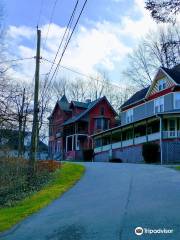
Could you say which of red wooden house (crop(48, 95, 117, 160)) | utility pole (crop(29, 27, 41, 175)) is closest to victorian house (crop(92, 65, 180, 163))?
red wooden house (crop(48, 95, 117, 160))

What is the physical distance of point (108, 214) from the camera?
1073 centimetres

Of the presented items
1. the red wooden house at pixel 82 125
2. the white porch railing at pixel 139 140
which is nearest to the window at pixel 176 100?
the white porch railing at pixel 139 140

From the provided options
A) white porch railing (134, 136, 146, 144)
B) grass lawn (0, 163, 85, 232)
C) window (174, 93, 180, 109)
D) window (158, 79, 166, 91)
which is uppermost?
window (158, 79, 166, 91)

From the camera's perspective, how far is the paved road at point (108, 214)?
8.84 metres

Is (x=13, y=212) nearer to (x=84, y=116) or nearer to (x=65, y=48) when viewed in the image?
(x=65, y=48)

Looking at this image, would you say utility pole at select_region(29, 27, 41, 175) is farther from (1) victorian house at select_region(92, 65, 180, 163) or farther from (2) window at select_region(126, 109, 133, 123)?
(2) window at select_region(126, 109, 133, 123)

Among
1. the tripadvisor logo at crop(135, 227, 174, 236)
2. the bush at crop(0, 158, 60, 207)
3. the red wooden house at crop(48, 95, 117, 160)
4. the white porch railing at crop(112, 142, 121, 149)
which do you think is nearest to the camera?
the tripadvisor logo at crop(135, 227, 174, 236)

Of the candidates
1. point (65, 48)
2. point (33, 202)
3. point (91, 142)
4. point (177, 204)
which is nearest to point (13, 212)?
point (33, 202)

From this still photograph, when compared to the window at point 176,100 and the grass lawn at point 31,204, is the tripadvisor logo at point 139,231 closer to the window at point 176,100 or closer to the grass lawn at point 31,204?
the grass lawn at point 31,204

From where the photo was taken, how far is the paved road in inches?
348

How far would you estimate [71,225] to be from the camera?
9906 mm

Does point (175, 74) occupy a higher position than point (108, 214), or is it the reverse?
point (175, 74)

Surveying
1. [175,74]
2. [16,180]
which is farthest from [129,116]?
[16,180]

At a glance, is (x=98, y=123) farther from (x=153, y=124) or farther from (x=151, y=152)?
(x=151, y=152)
